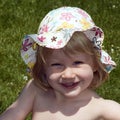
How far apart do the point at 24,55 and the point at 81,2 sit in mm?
4886

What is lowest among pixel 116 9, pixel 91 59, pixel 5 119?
pixel 116 9

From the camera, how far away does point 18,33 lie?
774 centimetres

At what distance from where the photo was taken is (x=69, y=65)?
13.4 ft

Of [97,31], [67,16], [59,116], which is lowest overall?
[59,116]

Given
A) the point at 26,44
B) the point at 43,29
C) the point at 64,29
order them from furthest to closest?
1. the point at 26,44
2. the point at 43,29
3. the point at 64,29

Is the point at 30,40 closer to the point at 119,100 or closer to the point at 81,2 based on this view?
the point at 119,100

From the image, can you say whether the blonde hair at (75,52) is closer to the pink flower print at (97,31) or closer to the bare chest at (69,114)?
the pink flower print at (97,31)

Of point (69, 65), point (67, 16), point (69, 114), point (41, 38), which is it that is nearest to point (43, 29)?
point (41, 38)

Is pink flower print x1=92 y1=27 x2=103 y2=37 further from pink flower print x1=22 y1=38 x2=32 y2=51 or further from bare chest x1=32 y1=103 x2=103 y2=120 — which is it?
bare chest x1=32 y1=103 x2=103 y2=120

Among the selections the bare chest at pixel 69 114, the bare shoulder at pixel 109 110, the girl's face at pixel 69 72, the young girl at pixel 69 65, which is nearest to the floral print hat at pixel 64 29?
the young girl at pixel 69 65

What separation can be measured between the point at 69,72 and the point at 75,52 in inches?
Result: 6.1

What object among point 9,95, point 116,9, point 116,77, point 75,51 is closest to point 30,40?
point 75,51

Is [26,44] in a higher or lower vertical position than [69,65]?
higher

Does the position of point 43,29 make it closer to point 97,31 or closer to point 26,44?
point 26,44
